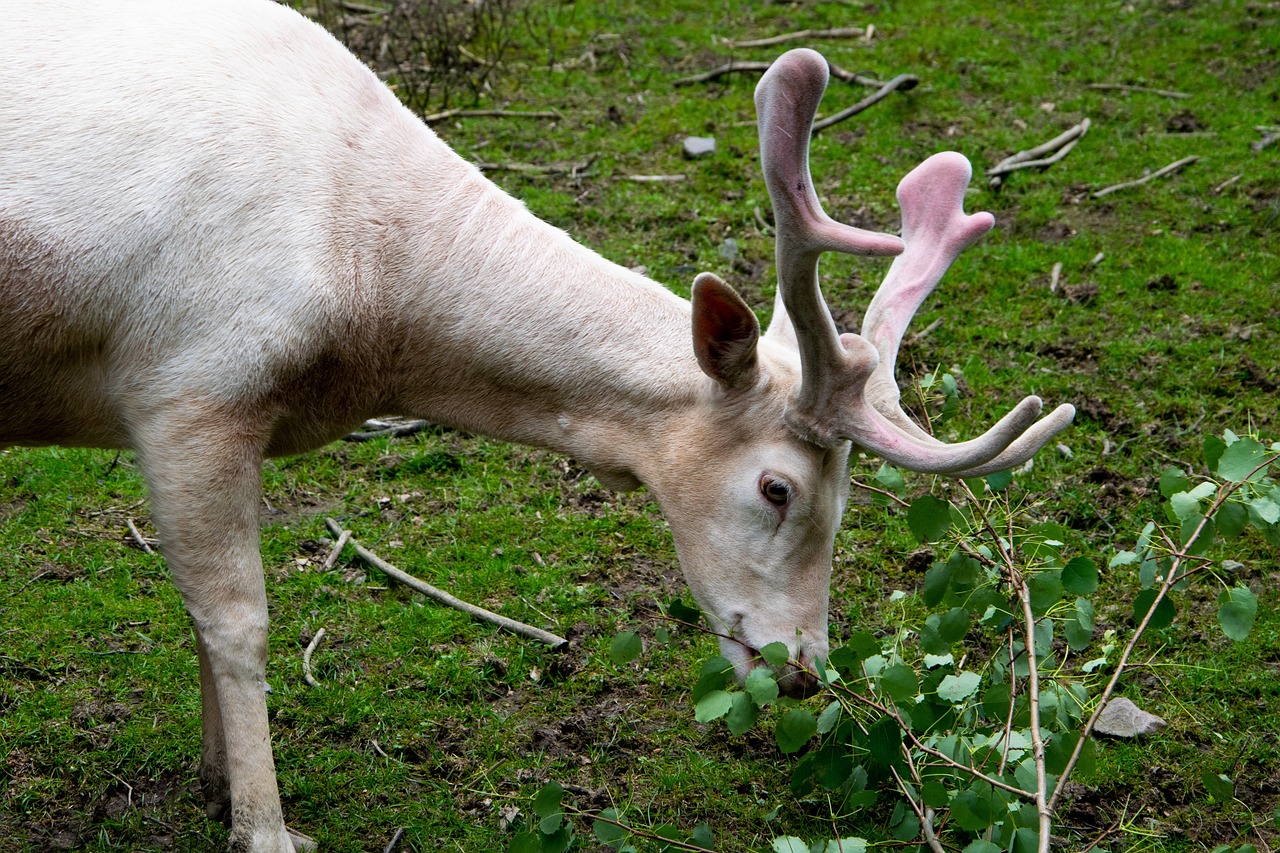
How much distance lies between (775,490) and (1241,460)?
3.93 feet

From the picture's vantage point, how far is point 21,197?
3.12m

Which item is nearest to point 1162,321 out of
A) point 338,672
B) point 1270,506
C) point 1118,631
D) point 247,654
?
point 1118,631

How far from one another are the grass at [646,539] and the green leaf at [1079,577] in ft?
2.00

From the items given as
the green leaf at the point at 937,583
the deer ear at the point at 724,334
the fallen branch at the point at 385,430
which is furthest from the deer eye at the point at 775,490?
the fallen branch at the point at 385,430

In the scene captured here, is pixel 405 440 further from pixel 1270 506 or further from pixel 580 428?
pixel 1270 506

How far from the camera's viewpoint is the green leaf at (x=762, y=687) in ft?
9.91

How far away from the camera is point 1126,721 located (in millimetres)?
4281

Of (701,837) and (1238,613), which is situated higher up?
(1238,613)

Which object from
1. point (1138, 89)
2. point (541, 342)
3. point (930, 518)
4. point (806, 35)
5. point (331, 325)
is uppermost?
point (331, 325)

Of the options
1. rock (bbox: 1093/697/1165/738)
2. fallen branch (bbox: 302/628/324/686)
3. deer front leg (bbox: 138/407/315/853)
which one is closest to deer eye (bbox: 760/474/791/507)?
deer front leg (bbox: 138/407/315/853)

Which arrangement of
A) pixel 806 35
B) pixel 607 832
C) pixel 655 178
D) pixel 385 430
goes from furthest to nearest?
pixel 806 35, pixel 655 178, pixel 385 430, pixel 607 832

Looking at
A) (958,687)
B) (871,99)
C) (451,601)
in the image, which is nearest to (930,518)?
(958,687)

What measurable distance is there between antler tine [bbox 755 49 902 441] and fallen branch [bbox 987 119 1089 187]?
4.74 metres

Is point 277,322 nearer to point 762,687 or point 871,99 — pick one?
point 762,687
